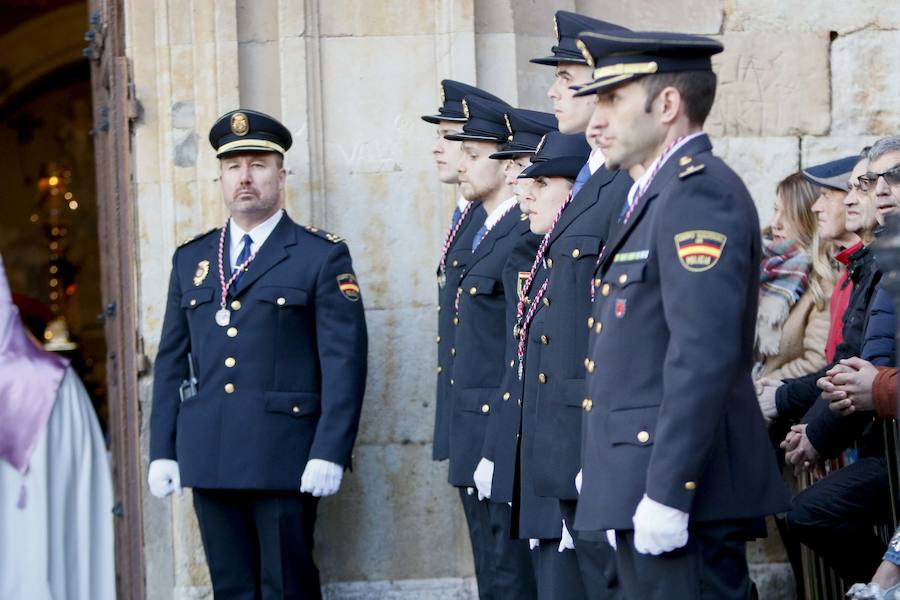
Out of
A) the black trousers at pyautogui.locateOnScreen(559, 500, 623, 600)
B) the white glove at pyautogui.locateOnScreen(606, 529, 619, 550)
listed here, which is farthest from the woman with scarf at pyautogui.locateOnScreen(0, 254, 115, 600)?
the white glove at pyautogui.locateOnScreen(606, 529, 619, 550)

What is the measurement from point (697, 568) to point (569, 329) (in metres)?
0.98

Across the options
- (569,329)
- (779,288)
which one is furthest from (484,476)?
(779,288)

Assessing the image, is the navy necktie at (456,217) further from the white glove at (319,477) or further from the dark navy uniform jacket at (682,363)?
the dark navy uniform jacket at (682,363)

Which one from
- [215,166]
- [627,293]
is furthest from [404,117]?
[627,293]

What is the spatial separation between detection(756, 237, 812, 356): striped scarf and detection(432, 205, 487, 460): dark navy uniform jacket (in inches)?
41.3

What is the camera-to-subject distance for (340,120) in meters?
6.51

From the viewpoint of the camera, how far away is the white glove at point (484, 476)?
520cm

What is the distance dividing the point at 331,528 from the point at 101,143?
1.87 m

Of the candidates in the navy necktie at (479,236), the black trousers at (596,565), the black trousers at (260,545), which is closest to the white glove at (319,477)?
the black trousers at (260,545)

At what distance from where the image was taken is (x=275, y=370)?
5871mm

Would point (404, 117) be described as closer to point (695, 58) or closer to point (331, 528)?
point (331, 528)

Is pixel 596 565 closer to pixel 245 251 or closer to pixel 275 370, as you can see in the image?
pixel 275 370

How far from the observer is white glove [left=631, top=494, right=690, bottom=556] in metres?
3.55

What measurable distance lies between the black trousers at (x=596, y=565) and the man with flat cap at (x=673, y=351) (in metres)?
0.41
